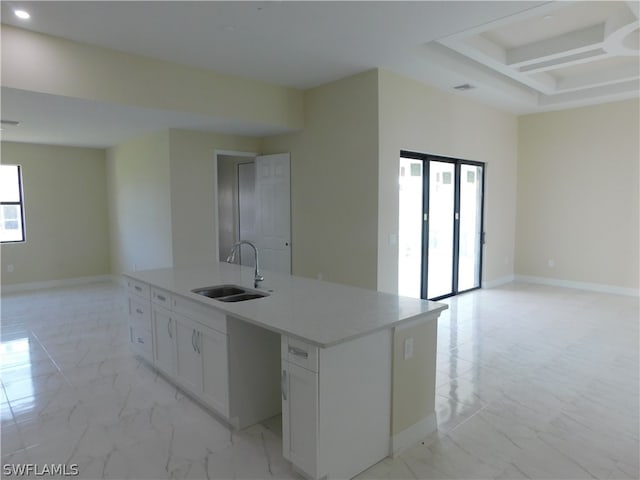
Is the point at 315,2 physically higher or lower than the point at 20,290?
higher

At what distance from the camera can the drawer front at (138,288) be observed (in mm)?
3426

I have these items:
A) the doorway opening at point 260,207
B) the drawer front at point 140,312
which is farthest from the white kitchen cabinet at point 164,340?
the doorway opening at point 260,207

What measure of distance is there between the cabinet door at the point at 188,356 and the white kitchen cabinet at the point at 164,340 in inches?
3.1

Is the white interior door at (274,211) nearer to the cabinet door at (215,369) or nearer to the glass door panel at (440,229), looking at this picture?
the glass door panel at (440,229)

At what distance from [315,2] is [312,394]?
112 inches

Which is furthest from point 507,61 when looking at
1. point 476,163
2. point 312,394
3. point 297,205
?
point 312,394

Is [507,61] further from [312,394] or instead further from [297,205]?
[312,394]

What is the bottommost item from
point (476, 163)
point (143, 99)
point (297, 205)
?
point (297, 205)

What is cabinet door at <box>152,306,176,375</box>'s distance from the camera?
3.09 metres

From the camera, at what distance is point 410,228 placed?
5.49 m

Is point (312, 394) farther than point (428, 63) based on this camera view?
No

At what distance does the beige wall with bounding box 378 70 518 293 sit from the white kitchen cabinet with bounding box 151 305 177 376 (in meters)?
2.53

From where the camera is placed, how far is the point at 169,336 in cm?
313

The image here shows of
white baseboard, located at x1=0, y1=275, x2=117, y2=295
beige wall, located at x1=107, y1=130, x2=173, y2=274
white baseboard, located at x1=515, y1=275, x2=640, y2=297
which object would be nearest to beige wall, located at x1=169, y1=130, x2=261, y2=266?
beige wall, located at x1=107, y1=130, x2=173, y2=274
